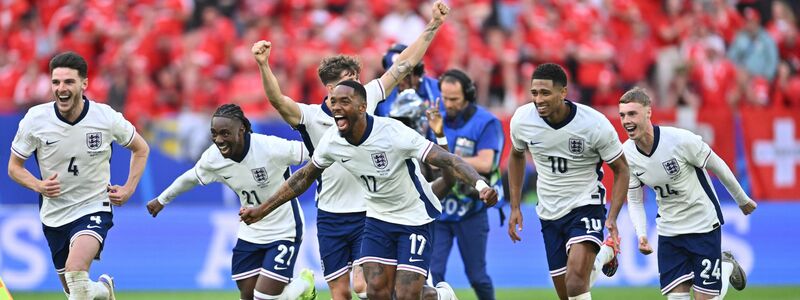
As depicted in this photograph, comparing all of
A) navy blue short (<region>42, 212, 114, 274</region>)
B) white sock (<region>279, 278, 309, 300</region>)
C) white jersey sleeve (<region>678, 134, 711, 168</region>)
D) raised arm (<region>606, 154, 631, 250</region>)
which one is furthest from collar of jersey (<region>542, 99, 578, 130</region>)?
navy blue short (<region>42, 212, 114, 274</region>)

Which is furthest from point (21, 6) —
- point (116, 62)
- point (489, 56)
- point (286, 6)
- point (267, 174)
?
point (267, 174)

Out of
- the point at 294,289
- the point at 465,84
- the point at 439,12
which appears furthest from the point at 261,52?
the point at 465,84

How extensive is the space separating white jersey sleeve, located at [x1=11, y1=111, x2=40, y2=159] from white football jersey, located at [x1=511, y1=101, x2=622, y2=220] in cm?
420

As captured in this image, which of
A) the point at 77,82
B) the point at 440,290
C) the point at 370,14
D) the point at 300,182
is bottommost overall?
the point at 440,290

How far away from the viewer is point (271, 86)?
1123 cm

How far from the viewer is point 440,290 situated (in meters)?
11.8

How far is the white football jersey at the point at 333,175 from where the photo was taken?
11.6 meters

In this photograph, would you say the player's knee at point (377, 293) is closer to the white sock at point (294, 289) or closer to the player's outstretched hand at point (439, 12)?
the white sock at point (294, 289)

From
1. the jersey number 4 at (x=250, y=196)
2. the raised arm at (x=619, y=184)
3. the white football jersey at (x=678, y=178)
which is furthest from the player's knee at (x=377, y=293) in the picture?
the white football jersey at (x=678, y=178)

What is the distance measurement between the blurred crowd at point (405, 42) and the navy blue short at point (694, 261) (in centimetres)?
807

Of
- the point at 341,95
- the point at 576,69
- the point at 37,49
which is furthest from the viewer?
the point at 37,49

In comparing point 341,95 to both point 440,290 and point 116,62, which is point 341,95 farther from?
point 116,62

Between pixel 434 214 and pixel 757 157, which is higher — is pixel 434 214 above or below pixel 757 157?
below

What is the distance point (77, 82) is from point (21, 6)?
1262 cm
